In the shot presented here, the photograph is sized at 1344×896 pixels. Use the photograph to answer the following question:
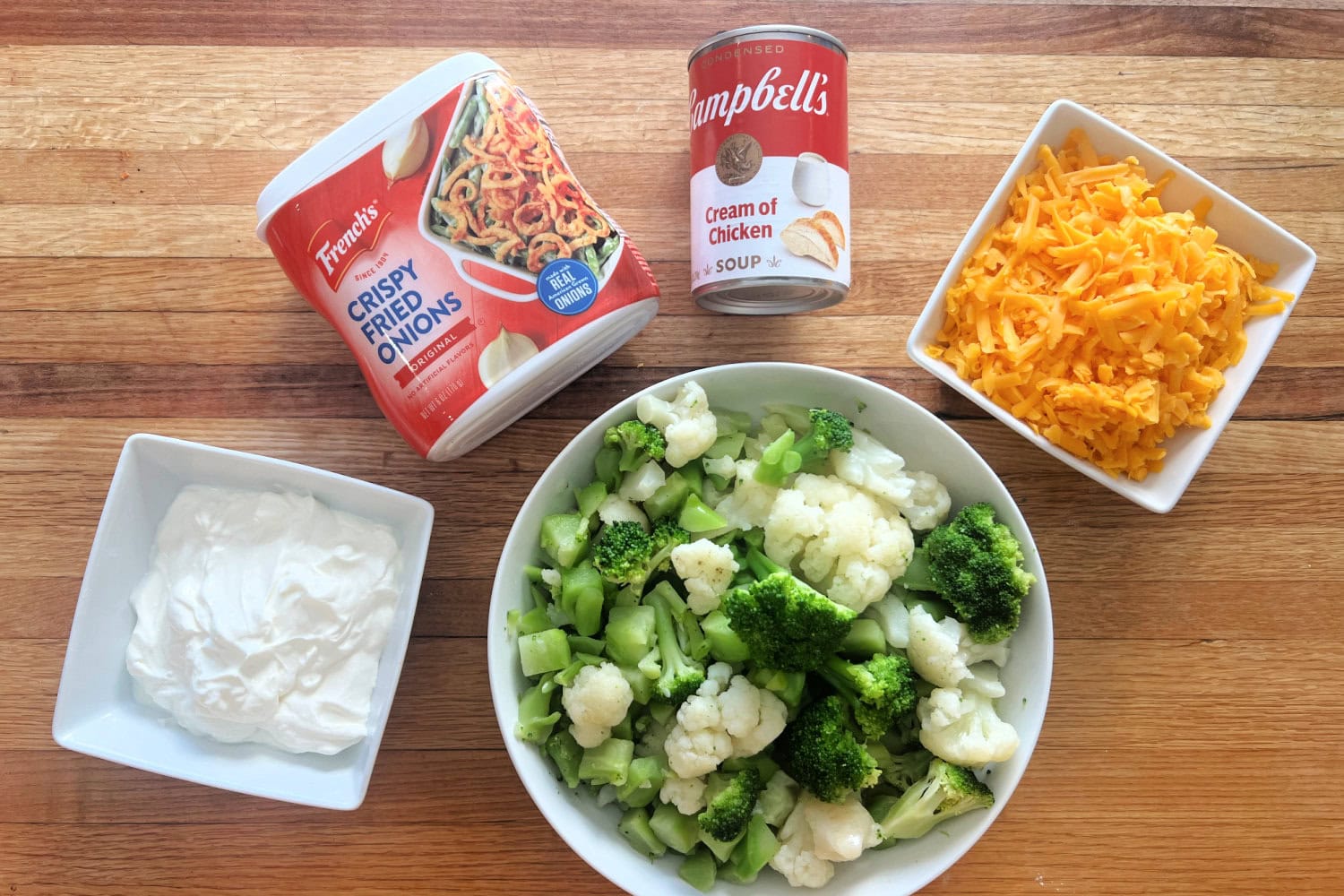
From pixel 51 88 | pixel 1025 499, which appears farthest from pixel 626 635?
pixel 51 88

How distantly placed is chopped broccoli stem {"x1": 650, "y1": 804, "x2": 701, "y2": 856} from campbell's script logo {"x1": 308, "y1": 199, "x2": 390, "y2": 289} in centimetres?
80

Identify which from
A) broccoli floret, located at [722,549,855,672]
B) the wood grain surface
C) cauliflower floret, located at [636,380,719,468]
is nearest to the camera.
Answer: broccoli floret, located at [722,549,855,672]

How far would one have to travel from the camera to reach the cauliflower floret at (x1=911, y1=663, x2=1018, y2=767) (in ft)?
3.65

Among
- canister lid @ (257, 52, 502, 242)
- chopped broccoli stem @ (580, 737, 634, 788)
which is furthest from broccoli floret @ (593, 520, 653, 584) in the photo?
canister lid @ (257, 52, 502, 242)

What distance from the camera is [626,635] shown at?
1138 mm

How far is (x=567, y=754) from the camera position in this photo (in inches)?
45.9

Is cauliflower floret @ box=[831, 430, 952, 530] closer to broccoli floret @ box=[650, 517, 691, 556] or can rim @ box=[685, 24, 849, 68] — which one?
broccoli floret @ box=[650, 517, 691, 556]

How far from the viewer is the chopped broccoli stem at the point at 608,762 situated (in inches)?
44.5

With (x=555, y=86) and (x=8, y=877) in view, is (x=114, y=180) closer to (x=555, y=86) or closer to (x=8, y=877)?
(x=555, y=86)

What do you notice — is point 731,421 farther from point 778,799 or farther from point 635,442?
point 778,799

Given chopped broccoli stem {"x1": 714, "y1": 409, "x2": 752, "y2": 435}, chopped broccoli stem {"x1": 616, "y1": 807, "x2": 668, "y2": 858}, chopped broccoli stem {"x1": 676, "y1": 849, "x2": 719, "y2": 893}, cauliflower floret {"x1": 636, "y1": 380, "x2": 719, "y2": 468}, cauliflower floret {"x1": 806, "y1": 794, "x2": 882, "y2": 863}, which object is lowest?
chopped broccoli stem {"x1": 676, "y1": 849, "x2": 719, "y2": 893}

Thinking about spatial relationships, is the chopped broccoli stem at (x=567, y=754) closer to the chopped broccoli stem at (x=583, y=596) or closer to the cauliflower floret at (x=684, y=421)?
the chopped broccoli stem at (x=583, y=596)

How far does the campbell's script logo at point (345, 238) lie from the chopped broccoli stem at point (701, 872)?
0.88 m

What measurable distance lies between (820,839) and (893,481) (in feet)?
1.53
